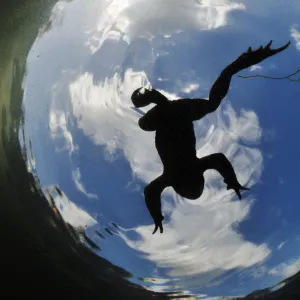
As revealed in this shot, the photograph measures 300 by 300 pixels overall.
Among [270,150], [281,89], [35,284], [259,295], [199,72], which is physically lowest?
[259,295]

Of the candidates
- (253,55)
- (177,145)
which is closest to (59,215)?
(177,145)

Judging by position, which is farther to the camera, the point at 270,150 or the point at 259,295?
the point at 259,295

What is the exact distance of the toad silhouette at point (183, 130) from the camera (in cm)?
554

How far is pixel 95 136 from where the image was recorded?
7.80m

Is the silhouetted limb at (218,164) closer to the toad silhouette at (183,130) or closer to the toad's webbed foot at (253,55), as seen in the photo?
the toad silhouette at (183,130)

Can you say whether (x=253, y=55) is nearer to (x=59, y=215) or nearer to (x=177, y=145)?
(x=177, y=145)

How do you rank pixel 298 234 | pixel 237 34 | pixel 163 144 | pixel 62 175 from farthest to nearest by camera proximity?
pixel 298 234 → pixel 62 175 → pixel 237 34 → pixel 163 144

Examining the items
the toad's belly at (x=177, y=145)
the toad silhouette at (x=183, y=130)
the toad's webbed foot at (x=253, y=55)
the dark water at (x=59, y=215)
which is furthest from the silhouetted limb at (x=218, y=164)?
the dark water at (x=59, y=215)

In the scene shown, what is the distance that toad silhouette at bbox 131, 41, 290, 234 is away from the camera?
554cm

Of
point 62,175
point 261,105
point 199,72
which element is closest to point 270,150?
point 261,105

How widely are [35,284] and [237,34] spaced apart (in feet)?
21.0

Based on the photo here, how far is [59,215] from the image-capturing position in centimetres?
789

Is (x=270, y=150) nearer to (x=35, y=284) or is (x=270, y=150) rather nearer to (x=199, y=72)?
(x=199, y=72)

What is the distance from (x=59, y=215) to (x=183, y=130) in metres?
3.53
